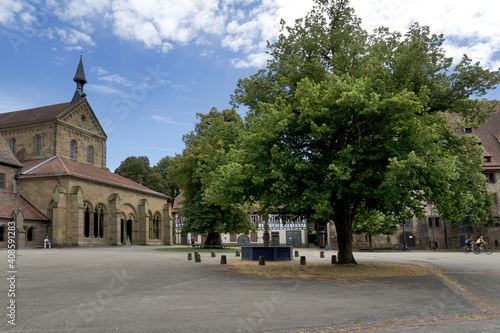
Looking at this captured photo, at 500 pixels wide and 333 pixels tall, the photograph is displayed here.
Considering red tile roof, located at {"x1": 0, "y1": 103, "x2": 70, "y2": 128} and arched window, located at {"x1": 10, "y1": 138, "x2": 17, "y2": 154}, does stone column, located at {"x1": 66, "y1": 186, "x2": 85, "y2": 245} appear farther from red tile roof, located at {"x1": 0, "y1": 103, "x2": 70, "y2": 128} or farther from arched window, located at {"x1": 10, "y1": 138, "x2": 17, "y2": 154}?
arched window, located at {"x1": 10, "y1": 138, "x2": 17, "y2": 154}

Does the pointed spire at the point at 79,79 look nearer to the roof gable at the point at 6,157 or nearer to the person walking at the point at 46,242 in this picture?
the roof gable at the point at 6,157

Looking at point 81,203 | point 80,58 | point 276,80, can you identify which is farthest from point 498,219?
point 80,58

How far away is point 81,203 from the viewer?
41.9m

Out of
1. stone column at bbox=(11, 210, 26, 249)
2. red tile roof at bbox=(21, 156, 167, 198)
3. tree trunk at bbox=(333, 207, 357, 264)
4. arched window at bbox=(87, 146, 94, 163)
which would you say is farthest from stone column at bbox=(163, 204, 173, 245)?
tree trunk at bbox=(333, 207, 357, 264)

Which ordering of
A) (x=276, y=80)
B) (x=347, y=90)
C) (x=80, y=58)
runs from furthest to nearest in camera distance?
(x=80, y=58)
(x=276, y=80)
(x=347, y=90)

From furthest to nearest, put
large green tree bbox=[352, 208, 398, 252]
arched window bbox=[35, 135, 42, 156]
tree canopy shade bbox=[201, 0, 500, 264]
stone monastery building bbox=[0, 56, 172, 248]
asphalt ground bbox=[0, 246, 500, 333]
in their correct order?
arched window bbox=[35, 135, 42, 156], large green tree bbox=[352, 208, 398, 252], stone monastery building bbox=[0, 56, 172, 248], tree canopy shade bbox=[201, 0, 500, 264], asphalt ground bbox=[0, 246, 500, 333]

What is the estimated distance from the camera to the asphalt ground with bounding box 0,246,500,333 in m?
6.95

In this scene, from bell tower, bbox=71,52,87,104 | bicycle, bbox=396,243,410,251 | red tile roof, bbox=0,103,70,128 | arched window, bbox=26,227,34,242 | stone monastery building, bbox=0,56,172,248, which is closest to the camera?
arched window, bbox=26,227,34,242

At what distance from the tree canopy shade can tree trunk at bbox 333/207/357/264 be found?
46 millimetres

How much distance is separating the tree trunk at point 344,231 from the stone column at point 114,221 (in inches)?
1335

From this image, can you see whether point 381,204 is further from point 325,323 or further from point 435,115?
point 325,323

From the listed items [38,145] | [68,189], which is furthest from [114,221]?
[38,145]

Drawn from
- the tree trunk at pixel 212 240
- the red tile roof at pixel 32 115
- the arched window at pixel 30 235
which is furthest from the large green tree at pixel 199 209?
the red tile roof at pixel 32 115

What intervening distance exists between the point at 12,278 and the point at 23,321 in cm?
708
